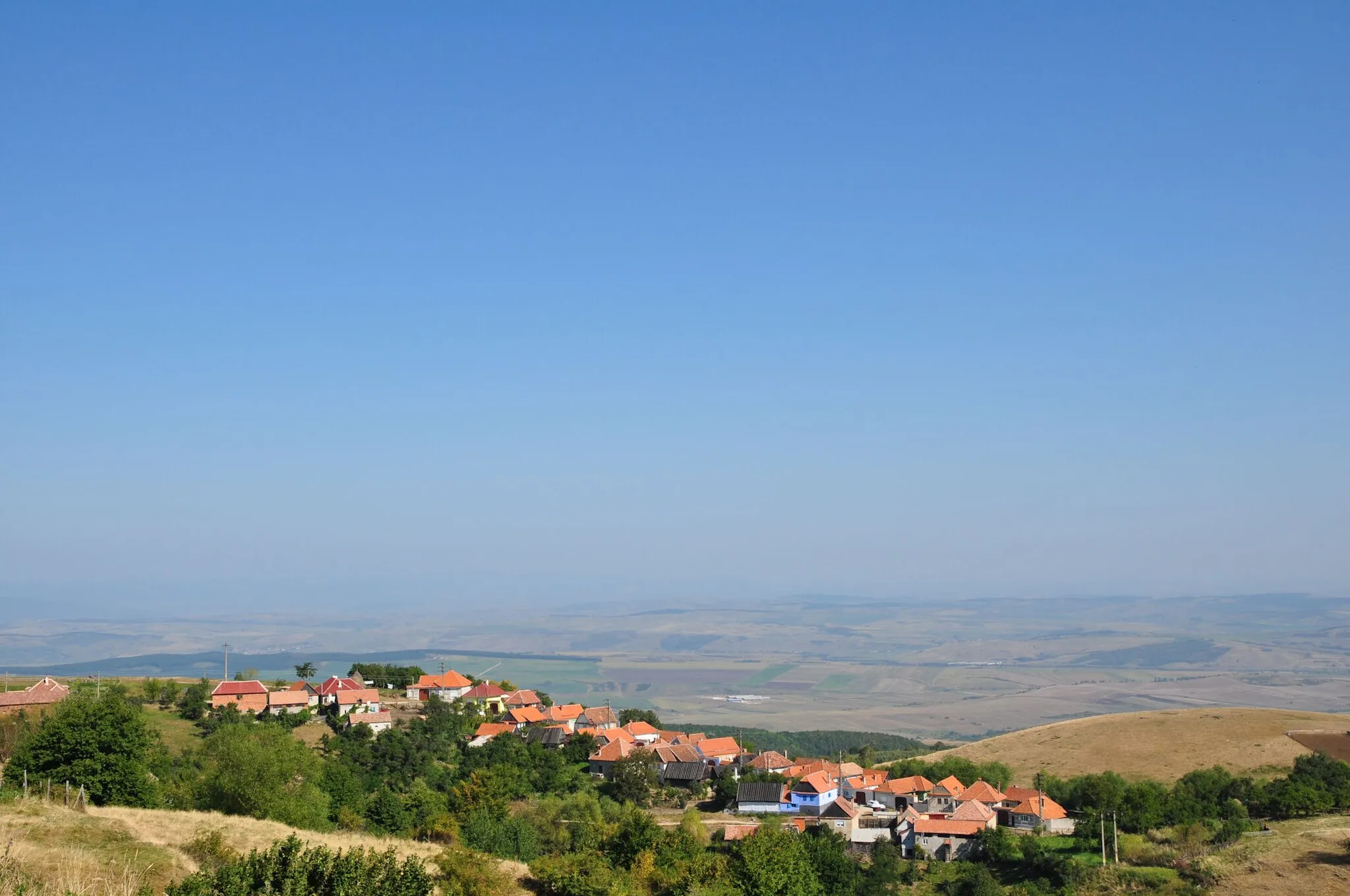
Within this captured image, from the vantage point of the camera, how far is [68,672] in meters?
190

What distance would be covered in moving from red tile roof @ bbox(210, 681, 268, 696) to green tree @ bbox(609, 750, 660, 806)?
20.9 metres

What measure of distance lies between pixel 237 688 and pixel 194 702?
3112mm

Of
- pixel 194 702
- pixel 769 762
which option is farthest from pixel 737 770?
pixel 194 702

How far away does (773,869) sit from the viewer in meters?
33.9

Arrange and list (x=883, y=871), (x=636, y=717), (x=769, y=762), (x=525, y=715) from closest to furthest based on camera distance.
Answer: (x=883, y=871) → (x=769, y=762) → (x=525, y=715) → (x=636, y=717)

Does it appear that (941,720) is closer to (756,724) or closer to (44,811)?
(756,724)

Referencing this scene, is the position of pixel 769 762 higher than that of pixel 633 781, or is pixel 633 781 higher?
pixel 633 781

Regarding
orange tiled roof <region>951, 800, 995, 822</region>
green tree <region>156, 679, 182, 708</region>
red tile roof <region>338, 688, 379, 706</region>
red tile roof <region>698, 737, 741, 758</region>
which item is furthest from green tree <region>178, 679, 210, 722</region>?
orange tiled roof <region>951, 800, 995, 822</region>

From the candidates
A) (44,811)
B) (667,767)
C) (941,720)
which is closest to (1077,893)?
(667,767)

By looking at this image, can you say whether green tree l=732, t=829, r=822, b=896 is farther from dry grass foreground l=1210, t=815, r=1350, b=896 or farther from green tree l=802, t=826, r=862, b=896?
dry grass foreground l=1210, t=815, r=1350, b=896

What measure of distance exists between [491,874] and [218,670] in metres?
186

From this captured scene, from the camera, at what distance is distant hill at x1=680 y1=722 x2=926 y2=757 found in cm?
8994

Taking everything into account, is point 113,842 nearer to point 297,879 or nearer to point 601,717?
point 297,879

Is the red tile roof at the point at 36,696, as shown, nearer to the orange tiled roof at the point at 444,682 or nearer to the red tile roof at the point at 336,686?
the red tile roof at the point at 336,686
